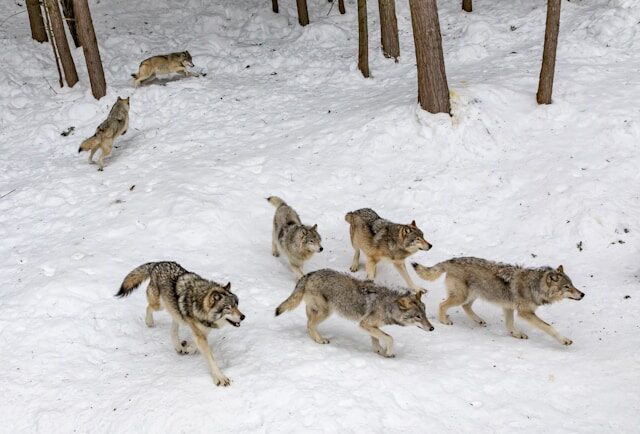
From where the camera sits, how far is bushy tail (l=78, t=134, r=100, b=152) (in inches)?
587

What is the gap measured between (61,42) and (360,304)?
15274 millimetres

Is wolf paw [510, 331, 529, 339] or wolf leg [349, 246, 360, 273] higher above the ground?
wolf leg [349, 246, 360, 273]

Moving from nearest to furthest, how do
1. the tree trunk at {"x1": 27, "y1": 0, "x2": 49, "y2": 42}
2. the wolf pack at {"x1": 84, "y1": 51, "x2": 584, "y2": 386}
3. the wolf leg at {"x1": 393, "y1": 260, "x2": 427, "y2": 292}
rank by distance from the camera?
the wolf pack at {"x1": 84, "y1": 51, "x2": 584, "y2": 386} < the wolf leg at {"x1": 393, "y1": 260, "x2": 427, "y2": 292} < the tree trunk at {"x1": 27, "y1": 0, "x2": 49, "y2": 42}

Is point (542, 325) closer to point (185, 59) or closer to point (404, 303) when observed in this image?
point (404, 303)

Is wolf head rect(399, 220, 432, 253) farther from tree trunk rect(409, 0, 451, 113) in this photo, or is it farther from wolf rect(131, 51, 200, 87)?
wolf rect(131, 51, 200, 87)

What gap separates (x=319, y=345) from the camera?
27.7ft

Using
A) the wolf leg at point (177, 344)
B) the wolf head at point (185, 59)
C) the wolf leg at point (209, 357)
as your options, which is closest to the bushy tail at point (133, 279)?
the wolf leg at point (177, 344)

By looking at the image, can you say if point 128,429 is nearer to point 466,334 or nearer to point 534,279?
point 466,334

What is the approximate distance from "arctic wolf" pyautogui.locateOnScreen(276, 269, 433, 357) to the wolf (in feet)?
43.2

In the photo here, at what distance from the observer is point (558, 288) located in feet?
29.0

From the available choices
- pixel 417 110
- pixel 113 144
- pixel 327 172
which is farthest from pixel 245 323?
pixel 113 144

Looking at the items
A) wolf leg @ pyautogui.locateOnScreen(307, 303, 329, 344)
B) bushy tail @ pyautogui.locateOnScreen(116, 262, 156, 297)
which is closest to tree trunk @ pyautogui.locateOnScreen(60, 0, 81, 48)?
bushy tail @ pyautogui.locateOnScreen(116, 262, 156, 297)

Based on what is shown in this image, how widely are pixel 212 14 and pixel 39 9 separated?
7119mm

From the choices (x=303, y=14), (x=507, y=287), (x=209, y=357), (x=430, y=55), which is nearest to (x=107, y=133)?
(x=430, y=55)
